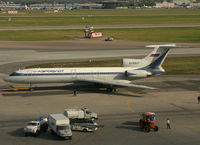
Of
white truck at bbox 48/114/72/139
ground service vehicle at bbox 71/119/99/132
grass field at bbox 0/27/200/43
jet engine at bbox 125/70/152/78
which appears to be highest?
grass field at bbox 0/27/200/43

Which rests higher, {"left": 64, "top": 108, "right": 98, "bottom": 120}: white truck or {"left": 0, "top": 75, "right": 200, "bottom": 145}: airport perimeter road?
{"left": 64, "top": 108, "right": 98, "bottom": 120}: white truck

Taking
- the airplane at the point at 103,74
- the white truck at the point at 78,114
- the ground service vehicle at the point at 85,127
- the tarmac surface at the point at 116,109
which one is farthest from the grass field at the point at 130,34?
the ground service vehicle at the point at 85,127

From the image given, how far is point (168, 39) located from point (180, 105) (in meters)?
66.1

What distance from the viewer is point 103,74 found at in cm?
5331

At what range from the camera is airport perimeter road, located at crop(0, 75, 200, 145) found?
Answer: 3394 centimetres

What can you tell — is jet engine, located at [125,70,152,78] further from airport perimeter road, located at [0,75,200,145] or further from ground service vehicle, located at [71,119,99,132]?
ground service vehicle, located at [71,119,99,132]

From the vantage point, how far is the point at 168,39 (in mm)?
109375

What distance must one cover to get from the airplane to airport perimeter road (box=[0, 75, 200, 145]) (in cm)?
170

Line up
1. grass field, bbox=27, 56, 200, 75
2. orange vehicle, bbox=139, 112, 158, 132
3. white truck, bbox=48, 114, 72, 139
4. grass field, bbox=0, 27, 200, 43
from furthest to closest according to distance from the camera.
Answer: grass field, bbox=0, 27, 200, 43, grass field, bbox=27, 56, 200, 75, orange vehicle, bbox=139, 112, 158, 132, white truck, bbox=48, 114, 72, 139

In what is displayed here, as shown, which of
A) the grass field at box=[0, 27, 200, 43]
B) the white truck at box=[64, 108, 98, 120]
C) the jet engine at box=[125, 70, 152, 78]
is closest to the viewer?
the white truck at box=[64, 108, 98, 120]

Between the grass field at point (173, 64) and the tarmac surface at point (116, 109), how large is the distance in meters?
4.50

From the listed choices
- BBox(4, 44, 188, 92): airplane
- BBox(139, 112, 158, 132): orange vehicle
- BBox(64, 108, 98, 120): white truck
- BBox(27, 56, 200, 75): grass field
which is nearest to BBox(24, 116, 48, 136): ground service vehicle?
BBox(64, 108, 98, 120): white truck

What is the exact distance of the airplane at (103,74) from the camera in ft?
169

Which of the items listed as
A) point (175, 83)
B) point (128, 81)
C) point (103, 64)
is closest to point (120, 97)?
point (128, 81)
